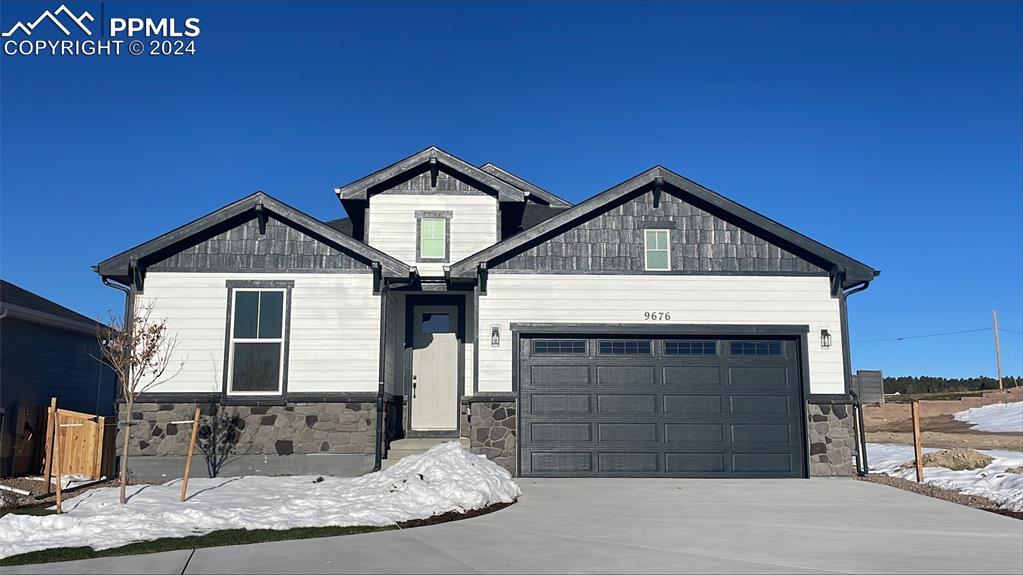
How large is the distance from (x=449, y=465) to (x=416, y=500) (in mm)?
1383

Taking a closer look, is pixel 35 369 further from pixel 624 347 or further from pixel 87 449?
pixel 624 347

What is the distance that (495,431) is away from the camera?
44.8 feet

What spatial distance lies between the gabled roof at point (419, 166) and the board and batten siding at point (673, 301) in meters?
2.45

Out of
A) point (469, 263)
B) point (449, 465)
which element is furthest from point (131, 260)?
point (449, 465)

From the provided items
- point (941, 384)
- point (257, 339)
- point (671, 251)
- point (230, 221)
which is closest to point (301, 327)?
point (257, 339)

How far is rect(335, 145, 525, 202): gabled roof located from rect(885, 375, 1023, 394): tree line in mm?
41707

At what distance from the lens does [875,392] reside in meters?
13.9

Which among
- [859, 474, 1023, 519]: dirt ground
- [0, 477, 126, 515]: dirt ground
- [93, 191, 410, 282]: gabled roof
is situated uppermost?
[93, 191, 410, 282]: gabled roof

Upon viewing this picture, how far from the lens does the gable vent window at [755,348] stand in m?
14.2

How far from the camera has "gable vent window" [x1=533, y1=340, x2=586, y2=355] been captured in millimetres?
14102

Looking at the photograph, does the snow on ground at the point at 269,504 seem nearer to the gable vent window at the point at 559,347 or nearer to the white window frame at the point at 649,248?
the gable vent window at the point at 559,347

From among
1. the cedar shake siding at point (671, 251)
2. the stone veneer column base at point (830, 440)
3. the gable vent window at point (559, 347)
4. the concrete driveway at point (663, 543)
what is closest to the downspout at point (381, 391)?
the cedar shake siding at point (671, 251)

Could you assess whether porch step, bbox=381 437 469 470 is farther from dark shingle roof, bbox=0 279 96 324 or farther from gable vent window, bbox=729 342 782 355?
dark shingle roof, bbox=0 279 96 324

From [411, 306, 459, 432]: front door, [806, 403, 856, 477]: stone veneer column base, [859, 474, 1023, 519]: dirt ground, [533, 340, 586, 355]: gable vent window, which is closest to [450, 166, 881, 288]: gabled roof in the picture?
[533, 340, 586, 355]: gable vent window
